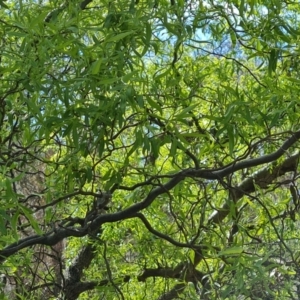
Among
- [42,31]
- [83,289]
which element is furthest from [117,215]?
[83,289]

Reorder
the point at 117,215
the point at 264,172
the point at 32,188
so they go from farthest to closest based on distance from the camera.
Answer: the point at 32,188 < the point at 264,172 < the point at 117,215

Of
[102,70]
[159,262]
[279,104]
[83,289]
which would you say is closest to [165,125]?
[102,70]

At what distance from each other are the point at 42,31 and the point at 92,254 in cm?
188

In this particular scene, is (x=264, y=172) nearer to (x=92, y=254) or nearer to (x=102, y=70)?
(x=92, y=254)

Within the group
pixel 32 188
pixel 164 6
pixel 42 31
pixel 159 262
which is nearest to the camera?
pixel 42 31

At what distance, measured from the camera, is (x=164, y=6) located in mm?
1515

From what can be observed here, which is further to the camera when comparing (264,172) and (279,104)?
(264,172)

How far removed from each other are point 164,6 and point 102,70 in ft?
1.10

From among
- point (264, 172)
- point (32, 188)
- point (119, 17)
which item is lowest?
point (119, 17)

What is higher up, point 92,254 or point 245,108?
point 92,254

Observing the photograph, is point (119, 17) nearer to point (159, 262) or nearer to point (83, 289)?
point (159, 262)

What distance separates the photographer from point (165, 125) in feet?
4.18

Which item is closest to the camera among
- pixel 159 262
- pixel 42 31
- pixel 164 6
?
pixel 42 31

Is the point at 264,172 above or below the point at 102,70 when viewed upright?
above
